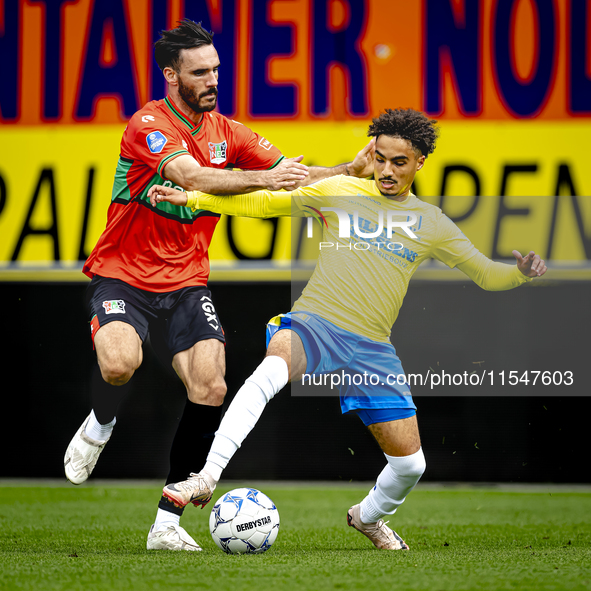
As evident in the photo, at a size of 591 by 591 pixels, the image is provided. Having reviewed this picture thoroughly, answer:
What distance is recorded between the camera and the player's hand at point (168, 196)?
3607 mm

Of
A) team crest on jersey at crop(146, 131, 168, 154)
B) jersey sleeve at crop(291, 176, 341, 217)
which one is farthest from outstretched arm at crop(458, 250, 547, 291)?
team crest on jersey at crop(146, 131, 168, 154)

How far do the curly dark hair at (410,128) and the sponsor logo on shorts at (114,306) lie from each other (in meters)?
1.46

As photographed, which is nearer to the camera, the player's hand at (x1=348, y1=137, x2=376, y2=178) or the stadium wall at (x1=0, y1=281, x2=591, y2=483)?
the player's hand at (x1=348, y1=137, x2=376, y2=178)

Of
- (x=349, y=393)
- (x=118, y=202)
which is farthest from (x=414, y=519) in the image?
(x=118, y=202)

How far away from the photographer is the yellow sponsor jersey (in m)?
3.77

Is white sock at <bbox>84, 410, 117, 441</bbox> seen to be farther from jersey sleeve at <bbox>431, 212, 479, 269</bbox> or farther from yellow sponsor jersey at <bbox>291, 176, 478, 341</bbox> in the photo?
jersey sleeve at <bbox>431, 212, 479, 269</bbox>

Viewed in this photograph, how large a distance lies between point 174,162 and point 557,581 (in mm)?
2465

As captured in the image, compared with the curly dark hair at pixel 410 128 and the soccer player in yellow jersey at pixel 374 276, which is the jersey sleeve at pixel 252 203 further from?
the curly dark hair at pixel 410 128

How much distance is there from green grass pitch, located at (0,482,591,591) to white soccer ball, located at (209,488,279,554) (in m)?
0.09

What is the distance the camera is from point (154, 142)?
4.00 m

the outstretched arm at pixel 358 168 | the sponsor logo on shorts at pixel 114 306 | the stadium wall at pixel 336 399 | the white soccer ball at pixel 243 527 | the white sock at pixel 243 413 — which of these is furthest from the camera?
the stadium wall at pixel 336 399

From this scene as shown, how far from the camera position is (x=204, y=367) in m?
3.81

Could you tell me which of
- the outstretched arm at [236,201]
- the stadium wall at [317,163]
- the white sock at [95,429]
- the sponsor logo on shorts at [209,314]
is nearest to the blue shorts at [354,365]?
the sponsor logo on shorts at [209,314]

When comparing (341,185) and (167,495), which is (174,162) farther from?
(167,495)
